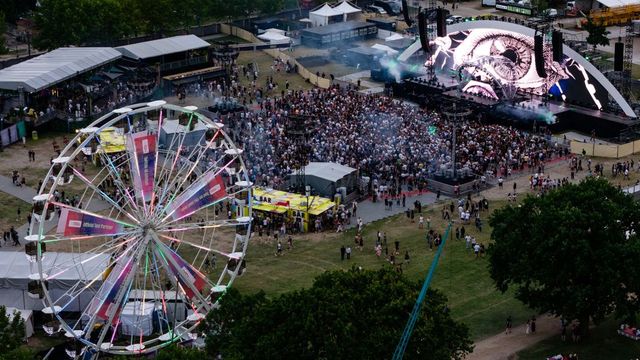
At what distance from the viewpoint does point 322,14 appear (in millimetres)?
137500

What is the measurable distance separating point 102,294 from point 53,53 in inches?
2182

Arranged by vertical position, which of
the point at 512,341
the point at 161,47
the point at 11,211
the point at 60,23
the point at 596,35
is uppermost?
the point at 60,23

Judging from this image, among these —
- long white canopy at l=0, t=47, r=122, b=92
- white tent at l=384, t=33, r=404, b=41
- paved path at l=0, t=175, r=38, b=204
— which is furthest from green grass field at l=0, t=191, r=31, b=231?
white tent at l=384, t=33, r=404, b=41

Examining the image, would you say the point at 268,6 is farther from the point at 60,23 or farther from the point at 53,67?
the point at 53,67

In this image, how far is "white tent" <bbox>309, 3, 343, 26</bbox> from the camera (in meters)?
138

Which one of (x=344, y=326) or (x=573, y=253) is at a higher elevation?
(x=344, y=326)

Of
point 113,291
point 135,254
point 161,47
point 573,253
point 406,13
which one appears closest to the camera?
point 113,291

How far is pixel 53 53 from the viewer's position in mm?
110000

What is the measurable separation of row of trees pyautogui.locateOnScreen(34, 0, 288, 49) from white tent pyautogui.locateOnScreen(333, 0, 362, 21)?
1653 centimetres

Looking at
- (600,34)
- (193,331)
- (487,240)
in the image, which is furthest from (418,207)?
(600,34)

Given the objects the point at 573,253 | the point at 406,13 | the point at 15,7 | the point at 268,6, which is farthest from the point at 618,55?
the point at 15,7

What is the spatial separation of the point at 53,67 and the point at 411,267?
141 ft

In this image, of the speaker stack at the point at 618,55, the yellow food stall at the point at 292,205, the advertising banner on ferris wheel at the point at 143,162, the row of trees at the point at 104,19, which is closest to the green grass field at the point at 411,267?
the yellow food stall at the point at 292,205

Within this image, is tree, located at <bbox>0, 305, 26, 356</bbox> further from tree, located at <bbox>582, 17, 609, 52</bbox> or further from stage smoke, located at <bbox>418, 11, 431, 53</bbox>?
tree, located at <bbox>582, 17, 609, 52</bbox>
